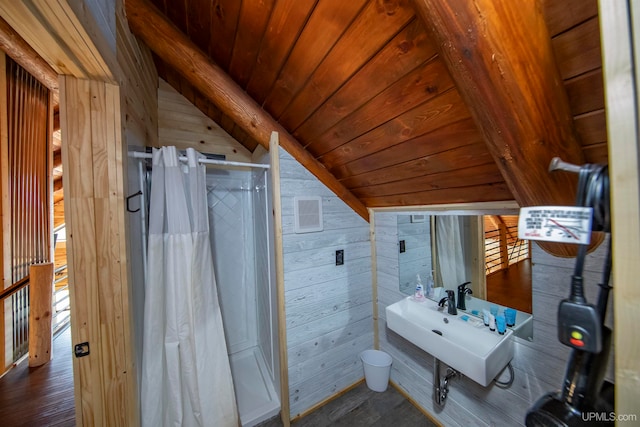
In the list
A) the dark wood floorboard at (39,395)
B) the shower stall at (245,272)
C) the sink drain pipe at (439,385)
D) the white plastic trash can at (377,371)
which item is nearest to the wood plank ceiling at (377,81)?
the shower stall at (245,272)

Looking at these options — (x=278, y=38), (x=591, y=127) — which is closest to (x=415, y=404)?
(x=591, y=127)

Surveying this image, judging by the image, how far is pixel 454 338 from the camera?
1.32 metres

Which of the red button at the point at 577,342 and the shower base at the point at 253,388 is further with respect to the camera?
the shower base at the point at 253,388

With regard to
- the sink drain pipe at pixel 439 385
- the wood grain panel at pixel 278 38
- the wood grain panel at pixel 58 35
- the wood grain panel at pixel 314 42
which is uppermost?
the wood grain panel at pixel 278 38

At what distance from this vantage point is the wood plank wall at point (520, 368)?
98cm

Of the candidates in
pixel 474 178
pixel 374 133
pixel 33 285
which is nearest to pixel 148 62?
pixel 374 133

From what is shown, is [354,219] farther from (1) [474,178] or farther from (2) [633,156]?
(2) [633,156]

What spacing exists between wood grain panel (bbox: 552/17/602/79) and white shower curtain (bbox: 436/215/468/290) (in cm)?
91

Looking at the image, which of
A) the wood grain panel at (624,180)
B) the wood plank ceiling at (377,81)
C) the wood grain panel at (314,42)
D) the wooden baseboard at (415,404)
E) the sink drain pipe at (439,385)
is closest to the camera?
the wood grain panel at (624,180)

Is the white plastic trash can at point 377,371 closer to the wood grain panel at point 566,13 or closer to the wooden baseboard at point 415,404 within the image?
the wooden baseboard at point 415,404

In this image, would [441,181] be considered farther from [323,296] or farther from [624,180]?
[323,296]

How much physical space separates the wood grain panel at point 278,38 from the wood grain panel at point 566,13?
714 millimetres

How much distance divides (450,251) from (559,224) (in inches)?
48.0

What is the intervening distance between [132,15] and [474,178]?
1948 millimetres
